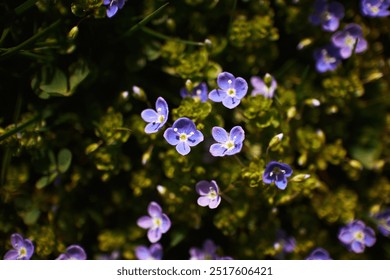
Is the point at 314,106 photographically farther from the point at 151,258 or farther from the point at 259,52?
the point at 151,258

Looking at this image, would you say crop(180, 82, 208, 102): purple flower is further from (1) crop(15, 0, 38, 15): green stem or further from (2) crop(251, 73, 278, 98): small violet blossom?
(1) crop(15, 0, 38, 15): green stem

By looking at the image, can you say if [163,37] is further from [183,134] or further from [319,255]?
[319,255]

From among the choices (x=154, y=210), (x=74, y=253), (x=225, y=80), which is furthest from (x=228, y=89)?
(x=74, y=253)

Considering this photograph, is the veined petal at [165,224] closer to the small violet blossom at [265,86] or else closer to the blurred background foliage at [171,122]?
the blurred background foliage at [171,122]

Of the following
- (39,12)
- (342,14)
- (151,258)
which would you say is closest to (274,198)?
(151,258)

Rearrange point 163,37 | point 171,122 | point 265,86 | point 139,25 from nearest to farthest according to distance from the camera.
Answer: point 139,25
point 171,122
point 163,37
point 265,86

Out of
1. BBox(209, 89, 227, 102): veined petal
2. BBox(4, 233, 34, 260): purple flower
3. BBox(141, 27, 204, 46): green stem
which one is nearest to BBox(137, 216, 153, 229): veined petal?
BBox(4, 233, 34, 260): purple flower
